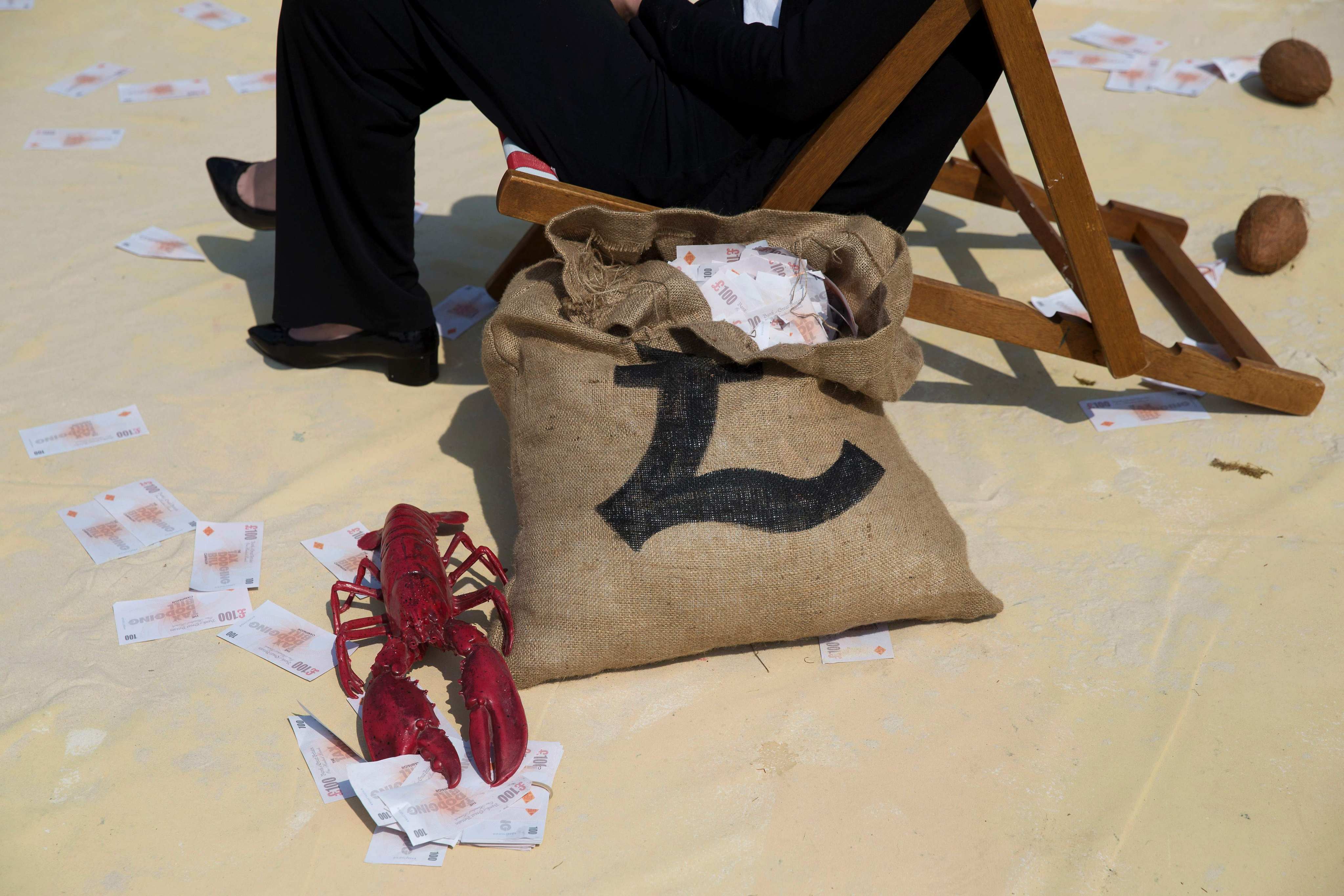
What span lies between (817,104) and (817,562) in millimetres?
920

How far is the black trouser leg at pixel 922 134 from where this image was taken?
74.8 inches

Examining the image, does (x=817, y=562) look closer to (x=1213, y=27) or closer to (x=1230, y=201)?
(x=1230, y=201)

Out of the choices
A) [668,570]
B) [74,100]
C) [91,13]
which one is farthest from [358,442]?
[91,13]

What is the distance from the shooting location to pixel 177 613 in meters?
1.88

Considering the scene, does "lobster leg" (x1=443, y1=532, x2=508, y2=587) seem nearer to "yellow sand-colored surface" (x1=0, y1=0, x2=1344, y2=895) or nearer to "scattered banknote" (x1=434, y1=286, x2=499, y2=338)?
"yellow sand-colored surface" (x1=0, y1=0, x2=1344, y2=895)

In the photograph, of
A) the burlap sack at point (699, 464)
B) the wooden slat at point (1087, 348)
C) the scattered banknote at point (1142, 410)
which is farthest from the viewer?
the scattered banknote at point (1142, 410)

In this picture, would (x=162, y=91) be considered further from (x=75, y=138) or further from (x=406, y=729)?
(x=406, y=729)

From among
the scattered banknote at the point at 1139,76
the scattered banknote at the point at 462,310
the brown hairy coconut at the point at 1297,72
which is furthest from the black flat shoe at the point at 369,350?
the brown hairy coconut at the point at 1297,72

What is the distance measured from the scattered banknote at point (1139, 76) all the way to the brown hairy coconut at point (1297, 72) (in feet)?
1.35

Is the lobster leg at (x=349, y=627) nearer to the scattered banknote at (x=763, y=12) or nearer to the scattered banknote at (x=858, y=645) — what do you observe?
the scattered banknote at (x=858, y=645)

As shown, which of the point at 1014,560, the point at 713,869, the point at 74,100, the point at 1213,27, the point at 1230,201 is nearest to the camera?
the point at 713,869

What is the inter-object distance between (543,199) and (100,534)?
1.18 meters

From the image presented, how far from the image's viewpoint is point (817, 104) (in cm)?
192

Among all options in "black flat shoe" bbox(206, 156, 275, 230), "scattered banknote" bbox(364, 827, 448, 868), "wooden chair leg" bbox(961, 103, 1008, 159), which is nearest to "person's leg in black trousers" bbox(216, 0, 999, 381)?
"black flat shoe" bbox(206, 156, 275, 230)
